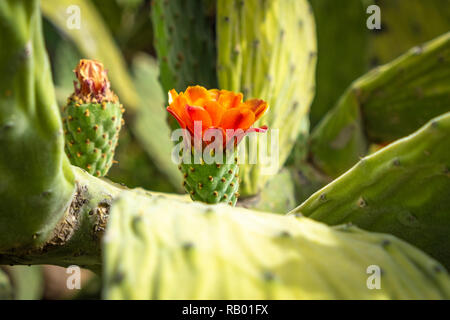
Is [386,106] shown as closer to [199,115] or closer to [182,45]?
[182,45]

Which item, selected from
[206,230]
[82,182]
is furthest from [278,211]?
[206,230]

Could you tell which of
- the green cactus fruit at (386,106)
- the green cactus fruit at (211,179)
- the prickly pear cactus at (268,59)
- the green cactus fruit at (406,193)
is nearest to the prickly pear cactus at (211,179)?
the green cactus fruit at (211,179)

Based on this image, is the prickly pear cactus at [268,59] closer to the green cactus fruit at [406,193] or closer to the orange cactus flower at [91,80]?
the orange cactus flower at [91,80]

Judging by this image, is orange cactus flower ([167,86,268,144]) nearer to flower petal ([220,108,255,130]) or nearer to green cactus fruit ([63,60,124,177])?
flower petal ([220,108,255,130])

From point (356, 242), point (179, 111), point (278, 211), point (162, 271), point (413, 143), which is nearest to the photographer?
point (162, 271)

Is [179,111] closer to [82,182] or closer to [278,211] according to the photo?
[82,182]
